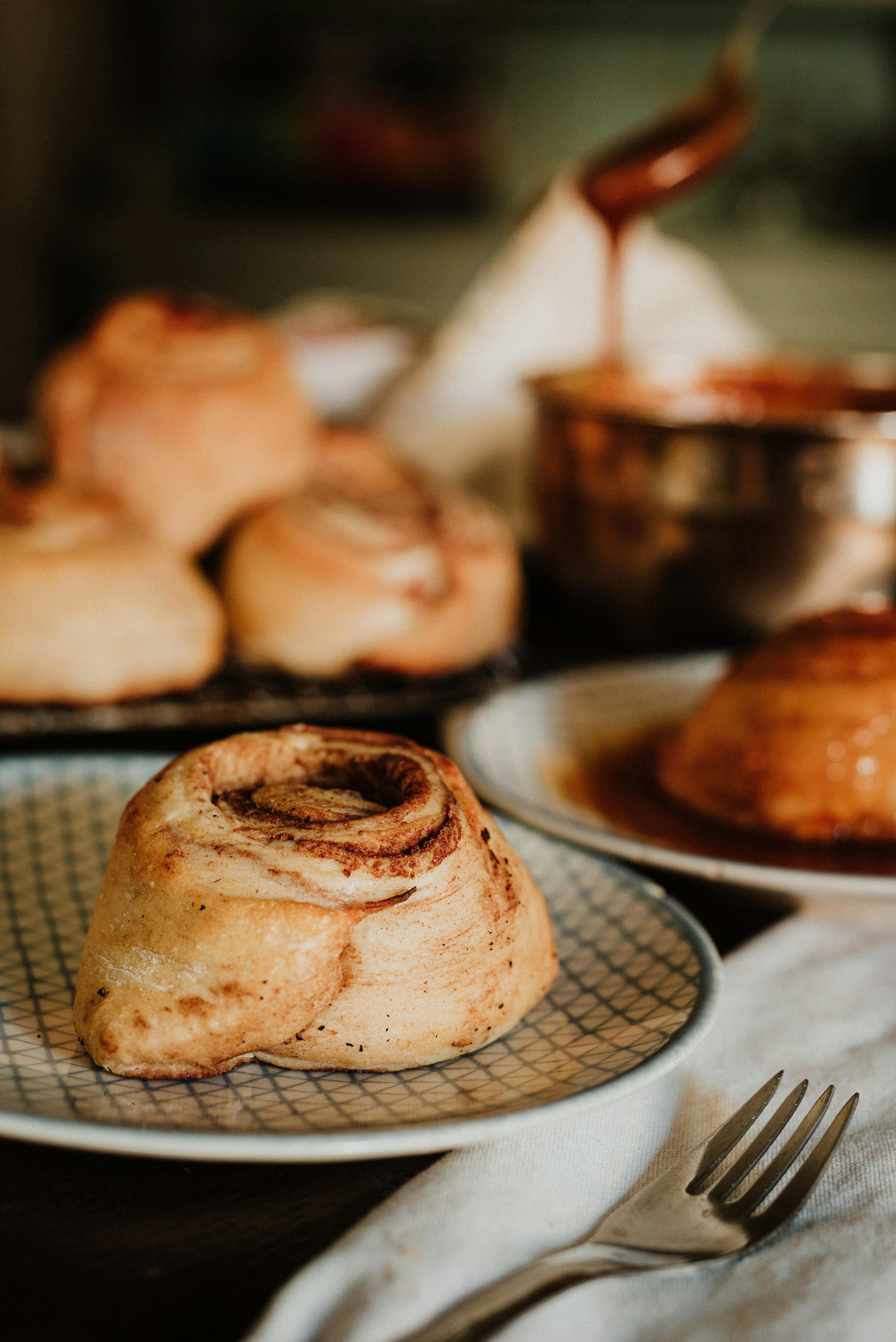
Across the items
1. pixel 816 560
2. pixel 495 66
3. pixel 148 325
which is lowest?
pixel 816 560

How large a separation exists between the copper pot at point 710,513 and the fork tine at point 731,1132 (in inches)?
27.7

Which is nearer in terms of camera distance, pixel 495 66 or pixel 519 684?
pixel 519 684

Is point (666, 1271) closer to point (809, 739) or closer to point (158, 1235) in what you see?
point (158, 1235)

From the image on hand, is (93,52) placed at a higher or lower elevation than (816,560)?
higher

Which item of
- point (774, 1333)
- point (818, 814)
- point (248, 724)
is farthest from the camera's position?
point (248, 724)

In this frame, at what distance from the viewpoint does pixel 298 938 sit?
0.60 meters

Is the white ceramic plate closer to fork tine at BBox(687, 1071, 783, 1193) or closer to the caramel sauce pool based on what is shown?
the caramel sauce pool

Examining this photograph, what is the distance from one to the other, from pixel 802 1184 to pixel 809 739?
47 cm

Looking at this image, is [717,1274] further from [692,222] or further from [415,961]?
[692,222]

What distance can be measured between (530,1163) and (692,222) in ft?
14.1

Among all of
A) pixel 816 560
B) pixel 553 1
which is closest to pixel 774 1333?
pixel 816 560

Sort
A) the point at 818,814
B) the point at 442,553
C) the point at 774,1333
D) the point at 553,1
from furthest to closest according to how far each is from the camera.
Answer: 1. the point at 553,1
2. the point at 442,553
3. the point at 818,814
4. the point at 774,1333

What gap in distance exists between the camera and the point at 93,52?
4.90 meters

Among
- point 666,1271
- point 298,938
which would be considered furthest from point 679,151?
point 666,1271
